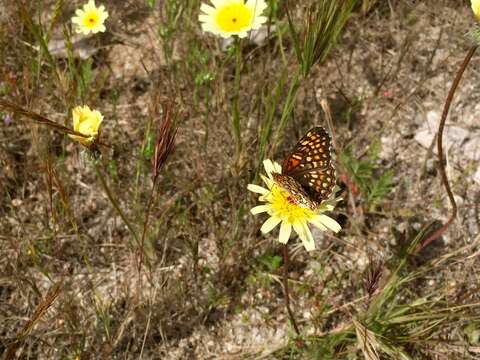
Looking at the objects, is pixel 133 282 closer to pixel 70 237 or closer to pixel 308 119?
pixel 70 237

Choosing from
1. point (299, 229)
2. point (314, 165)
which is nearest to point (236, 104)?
point (314, 165)

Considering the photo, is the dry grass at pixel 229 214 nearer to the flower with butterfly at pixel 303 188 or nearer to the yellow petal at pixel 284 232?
the flower with butterfly at pixel 303 188

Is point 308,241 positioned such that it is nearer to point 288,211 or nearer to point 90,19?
point 288,211

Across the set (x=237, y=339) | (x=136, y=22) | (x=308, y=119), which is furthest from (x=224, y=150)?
(x=136, y=22)

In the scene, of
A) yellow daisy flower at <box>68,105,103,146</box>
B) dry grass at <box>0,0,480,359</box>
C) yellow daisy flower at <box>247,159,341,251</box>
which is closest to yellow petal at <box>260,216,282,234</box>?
yellow daisy flower at <box>247,159,341,251</box>

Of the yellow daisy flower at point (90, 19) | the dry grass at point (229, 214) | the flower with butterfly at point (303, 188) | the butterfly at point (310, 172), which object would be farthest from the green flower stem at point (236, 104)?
the yellow daisy flower at point (90, 19)

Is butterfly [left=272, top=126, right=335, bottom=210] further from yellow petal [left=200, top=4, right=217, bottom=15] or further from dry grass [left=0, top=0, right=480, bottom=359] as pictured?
yellow petal [left=200, top=4, right=217, bottom=15]
